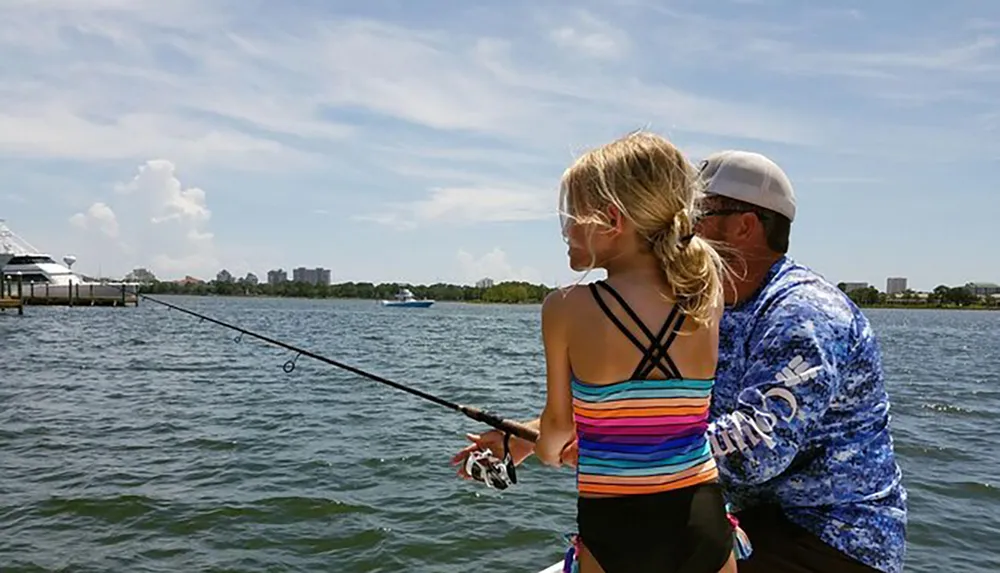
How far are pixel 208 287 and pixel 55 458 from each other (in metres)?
151

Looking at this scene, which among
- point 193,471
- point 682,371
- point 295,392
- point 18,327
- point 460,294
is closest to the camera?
point 682,371

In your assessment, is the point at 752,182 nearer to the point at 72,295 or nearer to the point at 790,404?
the point at 790,404

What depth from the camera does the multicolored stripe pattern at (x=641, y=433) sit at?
195 centimetres

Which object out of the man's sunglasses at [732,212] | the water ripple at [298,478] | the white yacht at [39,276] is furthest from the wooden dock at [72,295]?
the man's sunglasses at [732,212]

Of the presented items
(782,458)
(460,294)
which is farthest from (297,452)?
(460,294)

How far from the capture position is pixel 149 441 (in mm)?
11633

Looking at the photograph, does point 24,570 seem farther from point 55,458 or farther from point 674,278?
point 674,278

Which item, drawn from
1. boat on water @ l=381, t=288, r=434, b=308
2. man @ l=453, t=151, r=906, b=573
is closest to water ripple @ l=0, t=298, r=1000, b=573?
man @ l=453, t=151, r=906, b=573

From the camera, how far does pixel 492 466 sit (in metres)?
2.92

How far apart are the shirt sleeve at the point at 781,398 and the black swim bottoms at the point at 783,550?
0.35 metres

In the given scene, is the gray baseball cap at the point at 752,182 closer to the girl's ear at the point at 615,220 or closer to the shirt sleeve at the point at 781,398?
the shirt sleeve at the point at 781,398

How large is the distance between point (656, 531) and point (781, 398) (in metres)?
0.52

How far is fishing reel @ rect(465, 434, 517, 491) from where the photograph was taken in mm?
2904

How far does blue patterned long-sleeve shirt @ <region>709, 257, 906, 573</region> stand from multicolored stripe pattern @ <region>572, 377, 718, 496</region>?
8.8 inches
